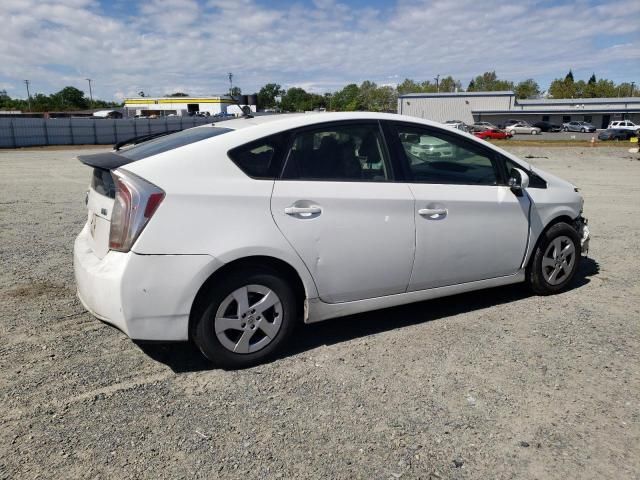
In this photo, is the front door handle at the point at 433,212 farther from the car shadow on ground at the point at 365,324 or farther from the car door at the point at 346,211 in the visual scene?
the car shadow on ground at the point at 365,324

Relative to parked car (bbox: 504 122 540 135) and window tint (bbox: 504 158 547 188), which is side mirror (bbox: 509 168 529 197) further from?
parked car (bbox: 504 122 540 135)

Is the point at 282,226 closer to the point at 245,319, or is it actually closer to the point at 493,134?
the point at 245,319

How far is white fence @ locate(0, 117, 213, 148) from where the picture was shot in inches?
1312

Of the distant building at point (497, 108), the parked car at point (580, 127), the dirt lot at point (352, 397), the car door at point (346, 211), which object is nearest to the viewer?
the dirt lot at point (352, 397)

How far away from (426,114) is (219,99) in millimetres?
30987

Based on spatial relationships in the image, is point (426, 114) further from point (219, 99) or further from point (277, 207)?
point (277, 207)

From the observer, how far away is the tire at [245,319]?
342cm

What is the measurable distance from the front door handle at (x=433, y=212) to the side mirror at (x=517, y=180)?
A: 2.54 feet

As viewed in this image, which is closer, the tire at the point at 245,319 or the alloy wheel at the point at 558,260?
the tire at the point at 245,319

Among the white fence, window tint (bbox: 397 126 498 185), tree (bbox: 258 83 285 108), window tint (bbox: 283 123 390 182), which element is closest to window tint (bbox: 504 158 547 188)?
window tint (bbox: 397 126 498 185)

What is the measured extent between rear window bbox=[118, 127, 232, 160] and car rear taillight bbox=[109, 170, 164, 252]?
0.34 metres

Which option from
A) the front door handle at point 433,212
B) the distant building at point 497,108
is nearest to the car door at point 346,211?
the front door handle at point 433,212

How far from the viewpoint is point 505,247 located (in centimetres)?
458

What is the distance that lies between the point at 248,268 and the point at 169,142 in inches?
44.1
